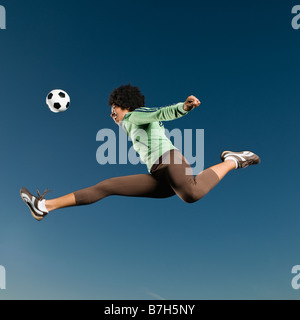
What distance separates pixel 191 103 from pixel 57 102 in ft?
10.4

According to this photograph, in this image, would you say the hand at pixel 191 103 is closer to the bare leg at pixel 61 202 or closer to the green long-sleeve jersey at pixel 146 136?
the green long-sleeve jersey at pixel 146 136

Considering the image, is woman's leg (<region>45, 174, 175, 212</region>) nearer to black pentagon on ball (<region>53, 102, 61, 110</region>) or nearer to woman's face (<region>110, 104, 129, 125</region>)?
woman's face (<region>110, 104, 129, 125</region>)

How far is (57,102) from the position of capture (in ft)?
22.1

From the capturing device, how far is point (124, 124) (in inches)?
208

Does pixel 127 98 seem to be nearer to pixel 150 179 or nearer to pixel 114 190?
pixel 150 179

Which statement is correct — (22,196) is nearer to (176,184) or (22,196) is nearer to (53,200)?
(53,200)

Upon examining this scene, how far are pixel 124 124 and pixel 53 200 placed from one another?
148cm

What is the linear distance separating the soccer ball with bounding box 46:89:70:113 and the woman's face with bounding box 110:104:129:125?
154 cm

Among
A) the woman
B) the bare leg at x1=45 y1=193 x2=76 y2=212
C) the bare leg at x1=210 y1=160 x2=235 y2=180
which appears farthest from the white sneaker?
the bare leg at x1=210 y1=160 x2=235 y2=180

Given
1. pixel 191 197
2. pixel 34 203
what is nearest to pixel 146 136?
pixel 191 197

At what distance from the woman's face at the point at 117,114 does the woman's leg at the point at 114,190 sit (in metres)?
0.90

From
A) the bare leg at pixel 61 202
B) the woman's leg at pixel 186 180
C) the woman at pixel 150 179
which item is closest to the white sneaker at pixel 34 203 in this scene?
the woman at pixel 150 179

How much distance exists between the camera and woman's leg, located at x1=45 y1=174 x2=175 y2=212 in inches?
201

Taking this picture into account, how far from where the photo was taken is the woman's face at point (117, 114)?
5.51 meters
